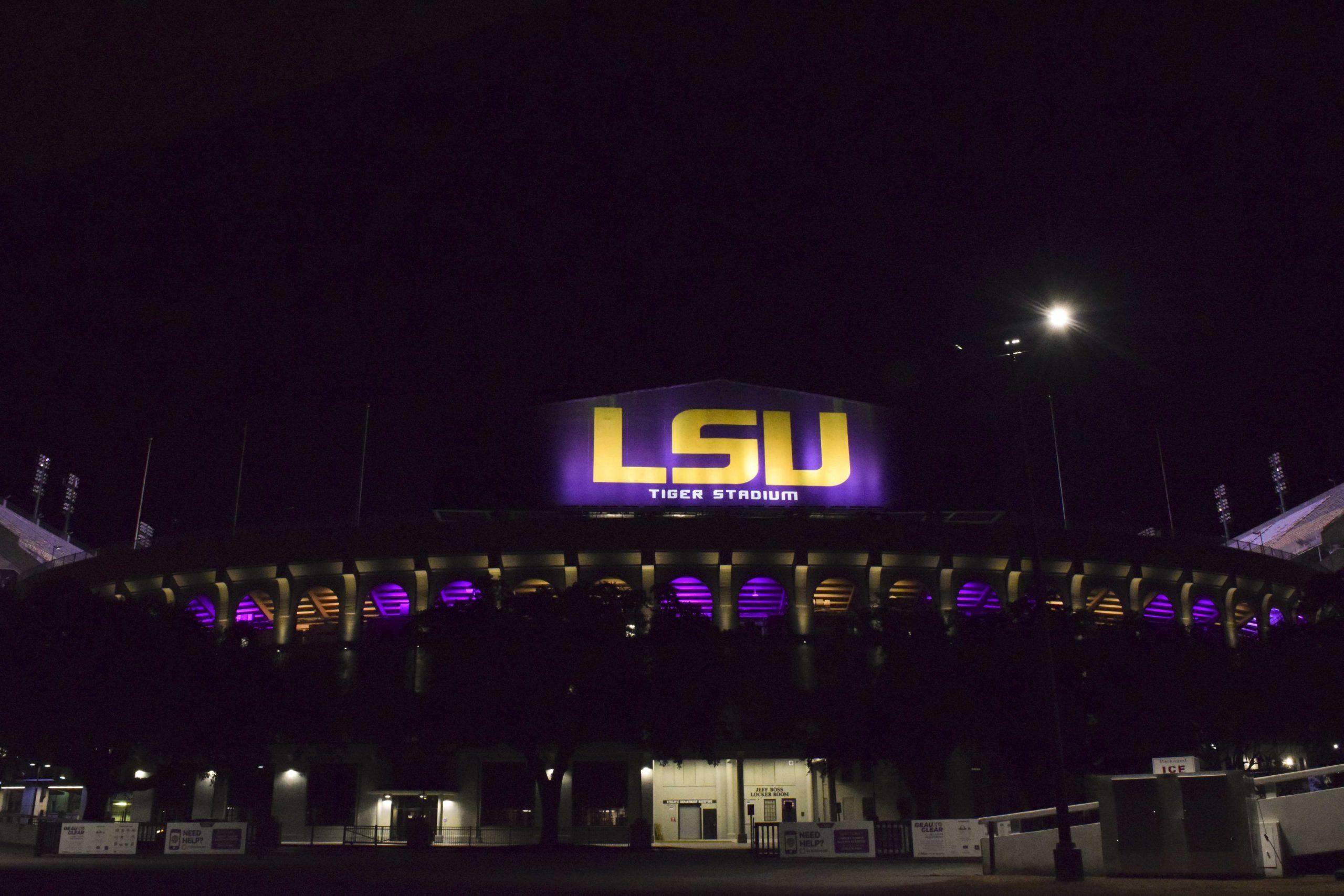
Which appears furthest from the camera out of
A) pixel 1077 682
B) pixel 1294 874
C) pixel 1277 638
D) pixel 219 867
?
pixel 1277 638

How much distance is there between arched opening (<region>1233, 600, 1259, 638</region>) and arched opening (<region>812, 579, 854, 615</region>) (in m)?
25.1

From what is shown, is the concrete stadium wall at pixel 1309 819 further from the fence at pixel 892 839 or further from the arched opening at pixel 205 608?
the arched opening at pixel 205 608

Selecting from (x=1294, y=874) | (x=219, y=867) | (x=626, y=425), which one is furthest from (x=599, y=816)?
(x=1294, y=874)

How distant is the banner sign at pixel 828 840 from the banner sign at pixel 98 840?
941 inches

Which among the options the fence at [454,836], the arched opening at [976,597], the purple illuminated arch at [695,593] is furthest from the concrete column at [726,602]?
the fence at [454,836]

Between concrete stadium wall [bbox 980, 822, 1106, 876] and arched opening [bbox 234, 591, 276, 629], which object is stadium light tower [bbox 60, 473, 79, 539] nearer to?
arched opening [bbox 234, 591, 276, 629]

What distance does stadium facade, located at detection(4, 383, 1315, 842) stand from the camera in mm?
58406

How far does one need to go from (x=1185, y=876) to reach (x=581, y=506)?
A: 42.4 meters

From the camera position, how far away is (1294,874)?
2170 cm

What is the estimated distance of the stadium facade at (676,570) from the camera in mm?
58406

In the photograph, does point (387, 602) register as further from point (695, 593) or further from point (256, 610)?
point (695, 593)

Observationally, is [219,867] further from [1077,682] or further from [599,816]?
[1077,682]

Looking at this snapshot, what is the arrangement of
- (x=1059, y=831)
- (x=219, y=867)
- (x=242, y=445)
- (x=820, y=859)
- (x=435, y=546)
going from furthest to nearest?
(x=242, y=445), (x=435, y=546), (x=820, y=859), (x=219, y=867), (x=1059, y=831)

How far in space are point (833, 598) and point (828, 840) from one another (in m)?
29.1
